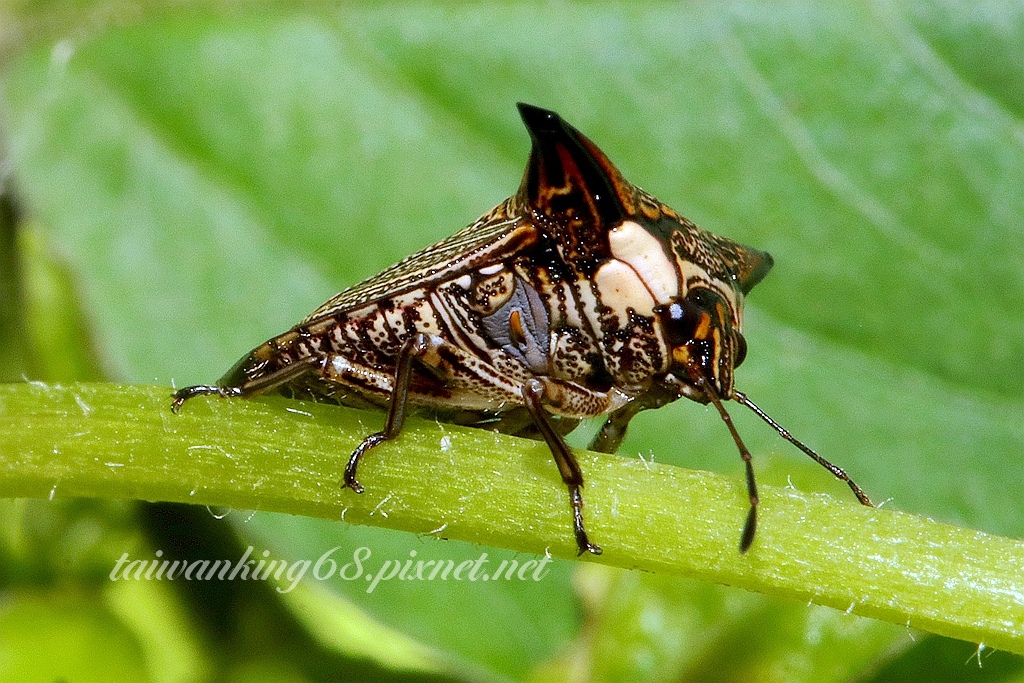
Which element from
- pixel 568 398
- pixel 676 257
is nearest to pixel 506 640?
pixel 568 398

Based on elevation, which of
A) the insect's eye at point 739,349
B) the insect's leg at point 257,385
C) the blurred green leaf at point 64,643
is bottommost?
the blurred green leaf at point 64,643

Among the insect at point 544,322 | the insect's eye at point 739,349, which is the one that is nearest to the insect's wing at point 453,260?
the insect at point 544,322

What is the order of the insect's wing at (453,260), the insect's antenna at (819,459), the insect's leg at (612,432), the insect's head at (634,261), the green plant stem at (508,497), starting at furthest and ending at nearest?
the insect's leg at (612,432)
the insect's wing at (453,260)
the insect's head at (634,261)
the insect's antenna at (819,459)
the green plant stem at (508,497)

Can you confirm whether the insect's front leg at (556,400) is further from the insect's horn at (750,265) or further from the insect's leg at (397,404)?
the insect's horn at (750,265)

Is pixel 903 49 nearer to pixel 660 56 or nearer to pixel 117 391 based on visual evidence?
pixel 660 56

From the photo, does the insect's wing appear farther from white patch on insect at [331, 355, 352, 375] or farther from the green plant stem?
the green plant stem
